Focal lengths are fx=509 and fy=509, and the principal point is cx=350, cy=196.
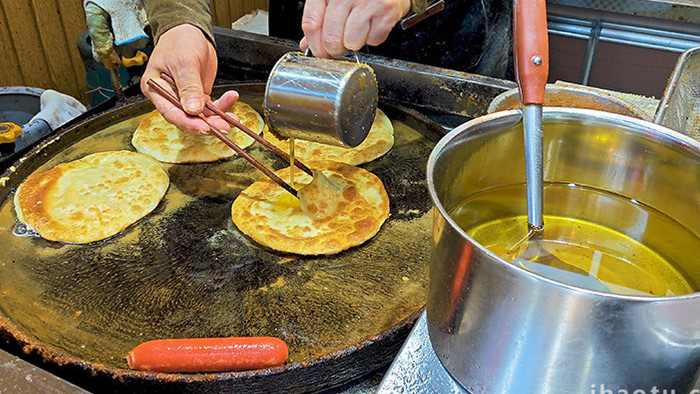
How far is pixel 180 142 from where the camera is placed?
246 cm

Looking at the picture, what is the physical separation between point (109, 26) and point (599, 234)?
8.57ft

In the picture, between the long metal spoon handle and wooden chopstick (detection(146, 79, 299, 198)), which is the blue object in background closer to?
wooden chopstick (detection(146, 79, 299, 198))

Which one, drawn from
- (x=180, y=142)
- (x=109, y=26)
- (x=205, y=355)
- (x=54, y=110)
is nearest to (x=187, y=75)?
(x=180, y=142)

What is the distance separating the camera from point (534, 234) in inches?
45.4

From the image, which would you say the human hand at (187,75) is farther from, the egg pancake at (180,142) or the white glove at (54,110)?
the white glove at (54,110)

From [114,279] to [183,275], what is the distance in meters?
0.23

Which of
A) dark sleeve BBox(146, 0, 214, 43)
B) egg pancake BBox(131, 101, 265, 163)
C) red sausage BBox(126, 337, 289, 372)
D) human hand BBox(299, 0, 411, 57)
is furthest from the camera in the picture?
dark sleeve BBox(146, 0, 214, 43)

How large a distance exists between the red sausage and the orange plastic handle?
935 millimetres

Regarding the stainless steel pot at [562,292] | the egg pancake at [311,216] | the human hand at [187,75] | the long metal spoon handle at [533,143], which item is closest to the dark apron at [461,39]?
the human hand at [187,75]

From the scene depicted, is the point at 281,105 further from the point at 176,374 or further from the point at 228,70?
the point at 228,70

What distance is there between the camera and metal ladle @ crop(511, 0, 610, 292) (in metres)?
1.01

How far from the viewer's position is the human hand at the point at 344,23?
5.82 feet

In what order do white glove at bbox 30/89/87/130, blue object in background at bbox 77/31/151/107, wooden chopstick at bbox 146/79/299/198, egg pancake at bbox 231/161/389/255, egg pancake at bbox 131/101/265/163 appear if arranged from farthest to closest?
1. blue object in background at bbox 77/31/151/107
2. white glove at bbox 30/89/87/130
3. egg pancake at bbox 131/101/265/163
4. wooden chopstick at bbox 146/79/299/198
5. egg pancake at bbox 231/161/389/255

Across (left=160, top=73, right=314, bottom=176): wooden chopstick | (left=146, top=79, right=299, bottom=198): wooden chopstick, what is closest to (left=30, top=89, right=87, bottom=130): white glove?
(left=146, top=79, right=299, bottom=198): wooden chopstick
